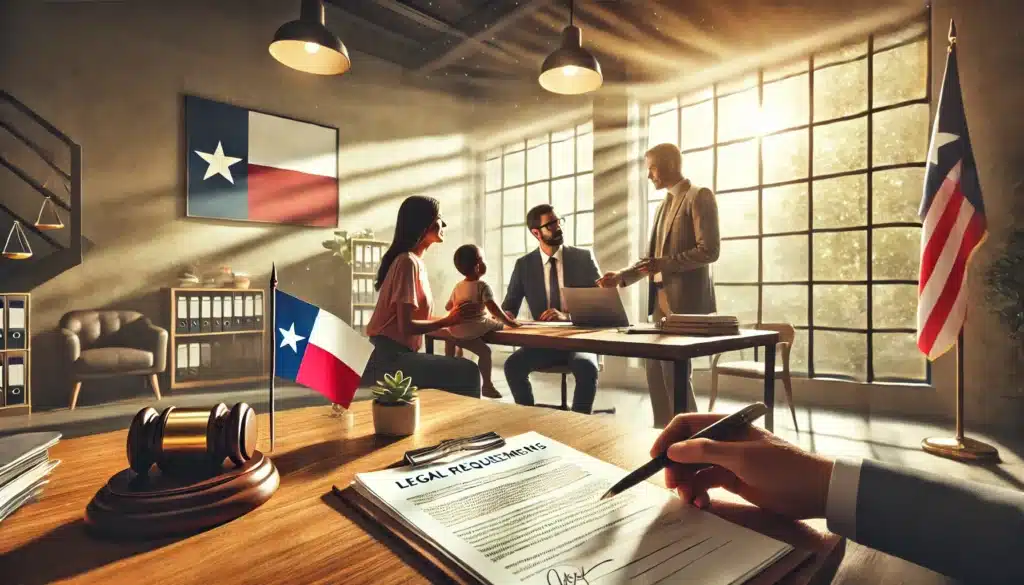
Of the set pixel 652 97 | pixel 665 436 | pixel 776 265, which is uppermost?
pixel 652 97

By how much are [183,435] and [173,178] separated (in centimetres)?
491

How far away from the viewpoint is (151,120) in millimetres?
4430

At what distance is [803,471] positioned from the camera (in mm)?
560

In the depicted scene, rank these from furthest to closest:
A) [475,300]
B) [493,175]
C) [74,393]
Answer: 1. [493,175]
2. [74,393]
3. [475,300]

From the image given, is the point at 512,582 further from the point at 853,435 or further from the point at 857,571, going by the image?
the point at 853,435

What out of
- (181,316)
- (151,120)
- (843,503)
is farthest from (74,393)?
(843,503)

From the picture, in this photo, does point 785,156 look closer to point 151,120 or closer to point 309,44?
point 309,44

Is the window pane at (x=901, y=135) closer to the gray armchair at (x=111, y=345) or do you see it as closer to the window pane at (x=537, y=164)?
the window pane at (x=537, y=164)

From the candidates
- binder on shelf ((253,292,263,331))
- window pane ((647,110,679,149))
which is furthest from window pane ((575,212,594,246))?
binder on shelf ((253,292,263,331))

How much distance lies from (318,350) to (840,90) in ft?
15.0

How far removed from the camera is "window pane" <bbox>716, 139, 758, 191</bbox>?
438cm

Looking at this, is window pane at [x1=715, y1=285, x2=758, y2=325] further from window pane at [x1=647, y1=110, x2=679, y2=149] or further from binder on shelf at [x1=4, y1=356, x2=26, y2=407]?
binder on shelf at [x1=4, y1=356, x2=26, y2=407]

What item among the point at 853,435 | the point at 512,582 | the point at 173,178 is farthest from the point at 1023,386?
the point at 173,178
